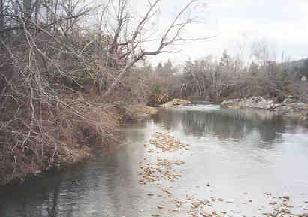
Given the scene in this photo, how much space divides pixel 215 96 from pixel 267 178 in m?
58.6

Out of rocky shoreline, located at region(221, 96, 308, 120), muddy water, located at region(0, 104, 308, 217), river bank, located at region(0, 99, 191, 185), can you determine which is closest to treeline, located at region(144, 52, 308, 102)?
rocky shoreline, located at region(221, 96, 308, 120)

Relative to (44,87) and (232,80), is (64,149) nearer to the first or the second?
(44,87)

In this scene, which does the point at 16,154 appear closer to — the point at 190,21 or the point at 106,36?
the point at 106,36

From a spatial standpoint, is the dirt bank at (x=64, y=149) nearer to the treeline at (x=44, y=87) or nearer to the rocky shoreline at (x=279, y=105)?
the treeline at (x=44, y=87)

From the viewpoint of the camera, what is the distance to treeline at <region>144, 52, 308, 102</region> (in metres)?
55.3

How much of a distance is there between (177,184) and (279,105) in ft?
132

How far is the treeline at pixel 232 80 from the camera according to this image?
55.3 meters

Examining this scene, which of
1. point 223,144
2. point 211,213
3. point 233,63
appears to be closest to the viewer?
point 211,213

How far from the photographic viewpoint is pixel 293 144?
21969mm

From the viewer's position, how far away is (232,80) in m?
71.4

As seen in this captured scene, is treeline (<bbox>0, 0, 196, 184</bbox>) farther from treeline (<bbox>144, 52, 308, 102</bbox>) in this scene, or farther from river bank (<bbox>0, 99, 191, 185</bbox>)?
treeline (<bbox>144, 52, 308, 102</bbox>)

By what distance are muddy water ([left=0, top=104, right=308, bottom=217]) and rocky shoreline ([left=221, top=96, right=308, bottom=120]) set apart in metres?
21.9

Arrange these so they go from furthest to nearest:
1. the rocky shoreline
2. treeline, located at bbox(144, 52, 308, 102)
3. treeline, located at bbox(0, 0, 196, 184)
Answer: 1. treeline, located at bbox(144, 52, 308, 102)
2. the rocky shoreline
3. treeline, located at bbox(0, 0, 196, 184)

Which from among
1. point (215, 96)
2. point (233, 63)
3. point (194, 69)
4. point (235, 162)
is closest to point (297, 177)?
point (235, 162)
